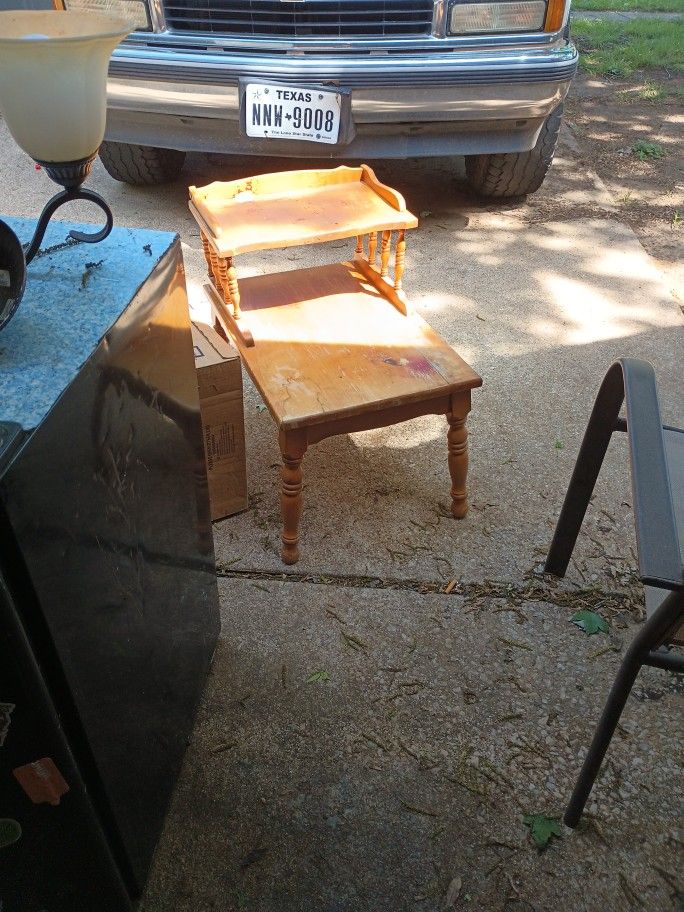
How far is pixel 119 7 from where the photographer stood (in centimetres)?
321

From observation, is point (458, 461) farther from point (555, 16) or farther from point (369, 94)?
point (555, 16)

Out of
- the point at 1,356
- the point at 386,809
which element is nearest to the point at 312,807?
the point at 386,809

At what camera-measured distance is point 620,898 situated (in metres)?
1.46

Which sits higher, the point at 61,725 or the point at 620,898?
the point at 61,725

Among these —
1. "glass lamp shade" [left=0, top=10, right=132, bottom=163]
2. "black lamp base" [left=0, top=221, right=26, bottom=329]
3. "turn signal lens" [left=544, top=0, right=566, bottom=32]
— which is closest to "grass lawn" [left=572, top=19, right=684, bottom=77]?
"turn signal lens" [left=544, top=0, right=566, bottom=32]

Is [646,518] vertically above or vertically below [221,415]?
above

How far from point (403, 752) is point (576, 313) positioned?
2.31m

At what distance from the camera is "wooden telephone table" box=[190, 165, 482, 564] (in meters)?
2.02

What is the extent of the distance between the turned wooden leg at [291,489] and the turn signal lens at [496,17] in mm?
2294

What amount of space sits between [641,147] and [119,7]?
366 centimetres

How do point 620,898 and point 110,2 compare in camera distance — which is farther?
point 110,2

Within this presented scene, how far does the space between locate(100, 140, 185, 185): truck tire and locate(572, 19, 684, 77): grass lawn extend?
15.6ft

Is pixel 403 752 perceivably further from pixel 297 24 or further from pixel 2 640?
pixel 297 24

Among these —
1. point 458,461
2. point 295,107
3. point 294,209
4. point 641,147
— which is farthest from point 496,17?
point 641,147
